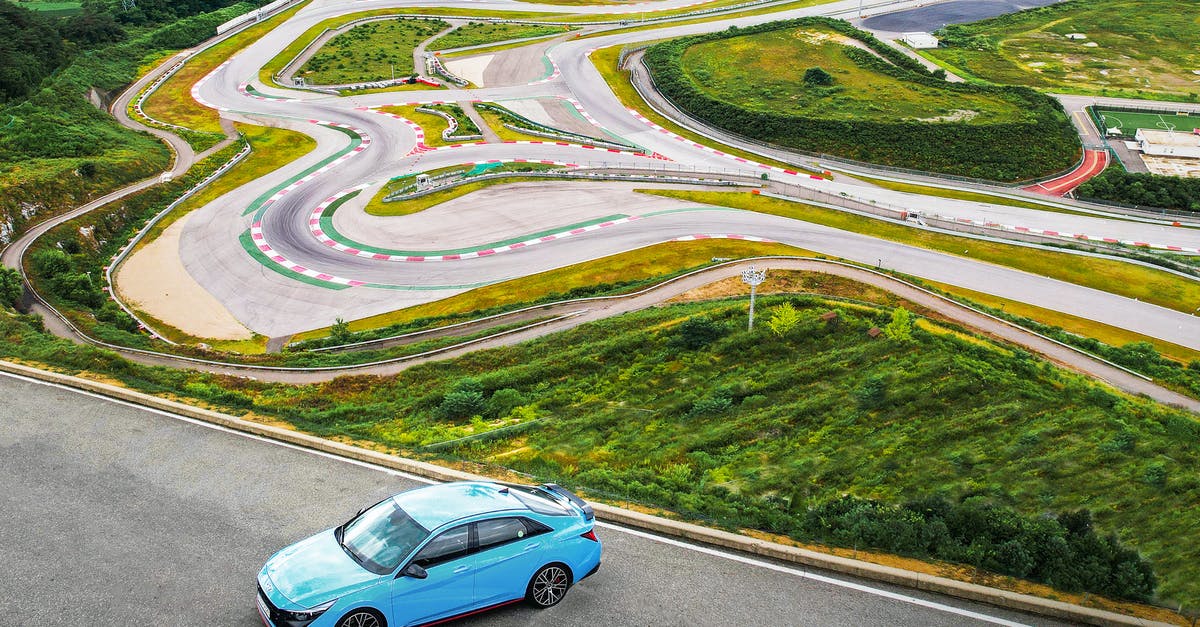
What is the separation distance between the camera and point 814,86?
3442 inches

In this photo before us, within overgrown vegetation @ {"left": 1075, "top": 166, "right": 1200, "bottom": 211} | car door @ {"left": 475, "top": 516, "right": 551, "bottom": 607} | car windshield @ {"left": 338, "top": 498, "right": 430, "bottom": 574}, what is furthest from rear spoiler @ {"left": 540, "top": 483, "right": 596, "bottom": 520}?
overgrown vegetation @ {"left": 1075, "top": 166, "right": 1200, "bottom": 211}

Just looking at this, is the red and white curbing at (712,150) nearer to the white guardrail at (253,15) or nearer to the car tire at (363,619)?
the white guardrail at (253,15)

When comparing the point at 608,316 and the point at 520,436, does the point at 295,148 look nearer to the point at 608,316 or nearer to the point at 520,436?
the point at 608,316

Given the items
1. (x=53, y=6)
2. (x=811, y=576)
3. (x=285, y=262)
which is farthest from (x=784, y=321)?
(x=53, y=6)

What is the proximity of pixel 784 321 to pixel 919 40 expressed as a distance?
8931 cm

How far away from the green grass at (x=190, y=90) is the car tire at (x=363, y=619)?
235 ft

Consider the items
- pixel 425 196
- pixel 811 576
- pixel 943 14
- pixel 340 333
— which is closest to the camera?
pixel 811 576

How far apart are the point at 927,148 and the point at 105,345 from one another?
66.2m

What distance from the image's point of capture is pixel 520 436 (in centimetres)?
2433

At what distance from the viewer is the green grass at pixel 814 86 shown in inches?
3179

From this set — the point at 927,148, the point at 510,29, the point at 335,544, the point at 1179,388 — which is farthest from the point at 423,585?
the point at 510,29

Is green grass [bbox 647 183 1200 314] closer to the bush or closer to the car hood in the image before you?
the bush

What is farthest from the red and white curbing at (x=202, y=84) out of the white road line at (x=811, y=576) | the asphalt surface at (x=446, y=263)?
the white road line at (x=811, y=576)

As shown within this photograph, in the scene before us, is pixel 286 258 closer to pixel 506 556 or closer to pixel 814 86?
pixel 506 556
